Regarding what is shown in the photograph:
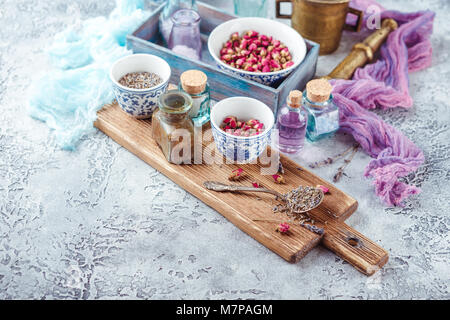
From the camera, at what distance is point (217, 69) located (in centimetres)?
142

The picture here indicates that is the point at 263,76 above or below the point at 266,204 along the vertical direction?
above

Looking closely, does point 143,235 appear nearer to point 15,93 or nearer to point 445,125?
point 15,93

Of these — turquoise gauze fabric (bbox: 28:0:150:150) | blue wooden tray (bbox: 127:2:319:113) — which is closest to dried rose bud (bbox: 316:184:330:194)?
blue wooden tray (bbox: 127:2:319:113)

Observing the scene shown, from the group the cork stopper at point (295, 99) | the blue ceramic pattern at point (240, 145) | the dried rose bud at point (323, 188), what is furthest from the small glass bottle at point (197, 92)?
the dried rose bud at point (323, 188)

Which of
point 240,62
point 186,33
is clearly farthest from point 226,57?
point 186,33

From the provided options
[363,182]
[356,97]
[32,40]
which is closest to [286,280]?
[363,182]

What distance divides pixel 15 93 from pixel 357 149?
1001mm

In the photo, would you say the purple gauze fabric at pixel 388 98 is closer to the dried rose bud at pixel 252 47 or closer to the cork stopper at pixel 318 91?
the cork stopper at pixel 318 91

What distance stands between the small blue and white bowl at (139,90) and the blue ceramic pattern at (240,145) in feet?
0.64

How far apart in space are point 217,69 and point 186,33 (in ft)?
0.68

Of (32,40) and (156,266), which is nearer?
(156,266)

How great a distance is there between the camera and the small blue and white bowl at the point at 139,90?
1.33 metres

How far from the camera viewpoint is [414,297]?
1105 millimetres

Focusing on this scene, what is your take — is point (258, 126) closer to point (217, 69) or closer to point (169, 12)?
point (217, 69)
